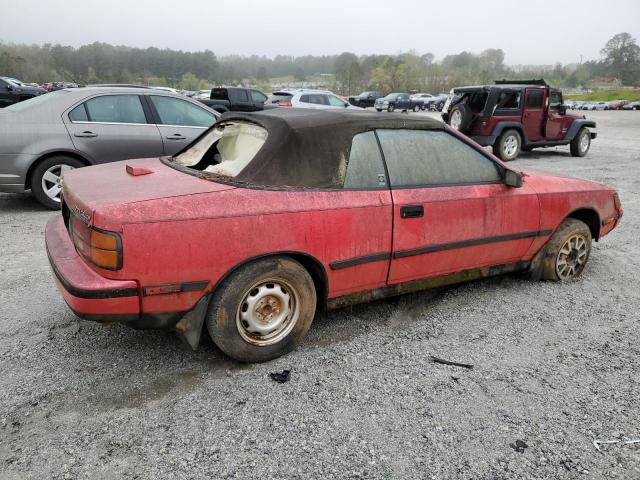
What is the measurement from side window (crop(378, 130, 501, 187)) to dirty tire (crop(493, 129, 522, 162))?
8.95 meters

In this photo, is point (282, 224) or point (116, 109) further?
point (116, 109)

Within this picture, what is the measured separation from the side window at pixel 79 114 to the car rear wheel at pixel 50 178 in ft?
1.69

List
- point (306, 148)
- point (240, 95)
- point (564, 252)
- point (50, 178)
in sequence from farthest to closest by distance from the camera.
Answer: point (240, 95) < point (50, 178) < point (564, 252) < point (306, 148)

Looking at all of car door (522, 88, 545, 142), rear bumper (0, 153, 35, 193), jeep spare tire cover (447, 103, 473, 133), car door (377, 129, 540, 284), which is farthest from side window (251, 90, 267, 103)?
car door (377, 129, 540, 284)

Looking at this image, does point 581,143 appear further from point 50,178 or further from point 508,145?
point 50,178

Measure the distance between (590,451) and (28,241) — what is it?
16.8ft

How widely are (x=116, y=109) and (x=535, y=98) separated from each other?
10057 mm

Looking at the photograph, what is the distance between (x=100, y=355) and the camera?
9.57 feet

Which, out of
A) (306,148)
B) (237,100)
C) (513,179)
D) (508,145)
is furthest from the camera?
(237,100)

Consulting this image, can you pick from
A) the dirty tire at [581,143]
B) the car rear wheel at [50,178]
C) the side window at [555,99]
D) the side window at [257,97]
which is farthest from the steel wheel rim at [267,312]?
the side window at [257,97]

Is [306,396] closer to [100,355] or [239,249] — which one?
[239,249]

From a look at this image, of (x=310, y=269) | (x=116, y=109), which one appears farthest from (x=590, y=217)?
(x=116, y=109)

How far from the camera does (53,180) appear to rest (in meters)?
6.07

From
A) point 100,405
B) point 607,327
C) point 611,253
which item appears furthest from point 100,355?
point 611,253
